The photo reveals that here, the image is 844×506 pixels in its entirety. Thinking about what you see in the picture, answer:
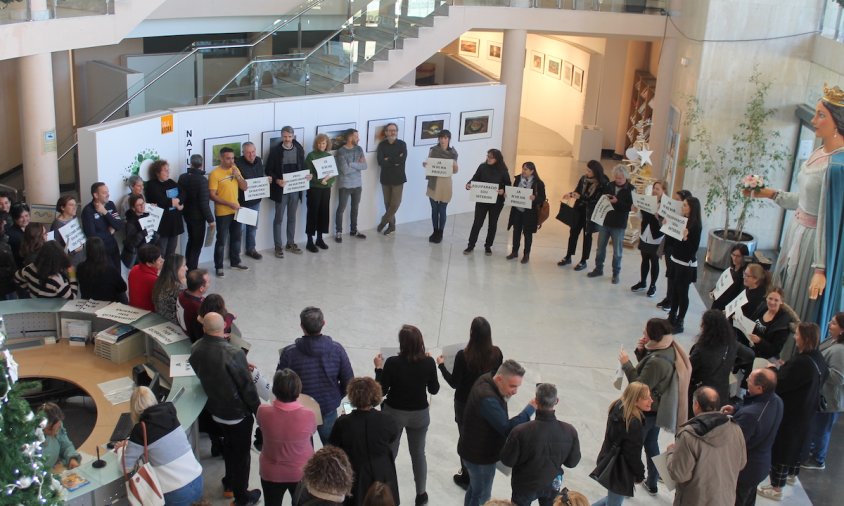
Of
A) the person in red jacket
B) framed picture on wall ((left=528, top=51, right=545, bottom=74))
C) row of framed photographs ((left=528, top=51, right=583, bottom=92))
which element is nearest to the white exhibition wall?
the person in red jacket

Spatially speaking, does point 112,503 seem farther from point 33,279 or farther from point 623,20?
point 623,20

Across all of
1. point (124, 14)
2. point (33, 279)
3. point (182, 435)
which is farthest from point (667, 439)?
point (124, 14)

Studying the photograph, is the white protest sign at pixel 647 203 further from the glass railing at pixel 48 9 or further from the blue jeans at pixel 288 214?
the glass railing at pixel 48 9

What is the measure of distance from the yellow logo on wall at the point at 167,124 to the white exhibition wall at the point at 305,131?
0.17ft

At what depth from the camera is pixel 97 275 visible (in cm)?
869

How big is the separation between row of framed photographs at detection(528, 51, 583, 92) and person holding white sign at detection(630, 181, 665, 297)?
1029 cm

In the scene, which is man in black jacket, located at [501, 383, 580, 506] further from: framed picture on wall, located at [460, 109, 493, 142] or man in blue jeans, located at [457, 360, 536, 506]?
framed picture on wall, located at [460, 109, 493, 142]

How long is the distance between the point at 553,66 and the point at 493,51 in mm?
1986

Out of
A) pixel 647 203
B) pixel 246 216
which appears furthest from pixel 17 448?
pixel 647 203

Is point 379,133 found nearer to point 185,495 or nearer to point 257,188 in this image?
point 257,188

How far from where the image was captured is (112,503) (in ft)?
20.0

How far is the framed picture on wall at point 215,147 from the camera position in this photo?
1247 centimetres

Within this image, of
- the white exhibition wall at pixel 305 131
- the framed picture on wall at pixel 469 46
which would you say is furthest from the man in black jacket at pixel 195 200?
the framed picture on wall at pixel 469 46

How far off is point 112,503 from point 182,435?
62cm
